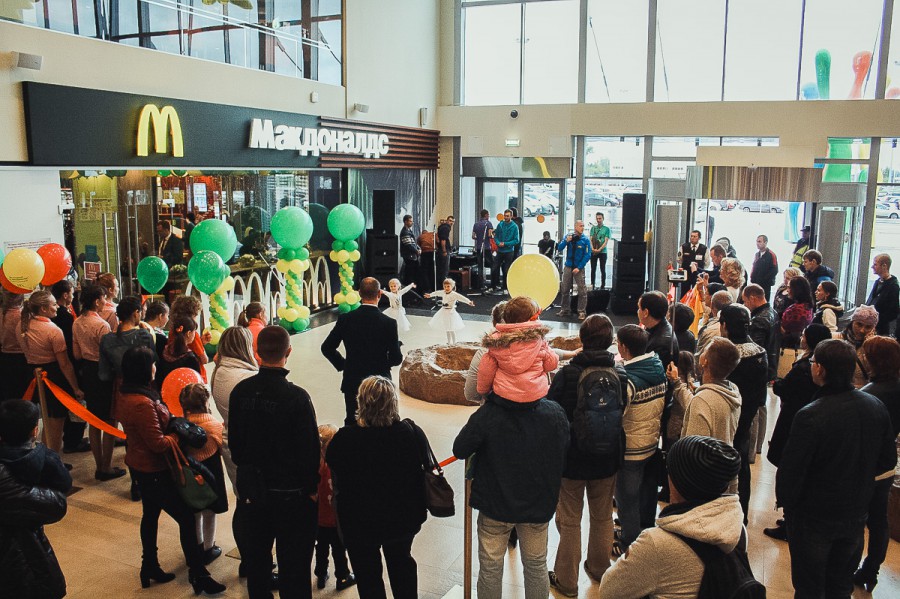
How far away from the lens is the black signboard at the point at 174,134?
794 cm

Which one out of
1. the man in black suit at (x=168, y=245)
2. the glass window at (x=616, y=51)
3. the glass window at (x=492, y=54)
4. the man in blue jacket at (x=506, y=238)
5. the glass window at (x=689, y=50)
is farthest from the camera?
the glass window at (x=492, y=54)

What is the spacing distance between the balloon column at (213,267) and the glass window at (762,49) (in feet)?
34.0

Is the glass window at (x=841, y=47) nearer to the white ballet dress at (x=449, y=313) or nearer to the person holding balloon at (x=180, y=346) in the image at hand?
the white ballet dress at (x=449, y=313)

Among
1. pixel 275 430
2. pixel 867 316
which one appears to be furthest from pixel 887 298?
pixel 275 430

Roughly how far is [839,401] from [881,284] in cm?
583

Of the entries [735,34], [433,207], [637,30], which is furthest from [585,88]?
[433,207]

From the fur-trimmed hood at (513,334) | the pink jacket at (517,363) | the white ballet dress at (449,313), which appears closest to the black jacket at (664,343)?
the pink jacket at (517,363)

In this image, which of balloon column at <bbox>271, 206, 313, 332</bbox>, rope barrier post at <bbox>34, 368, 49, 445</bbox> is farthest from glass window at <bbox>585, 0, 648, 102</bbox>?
rope barrier post at <bbox>34, 368, 49, 445</bbox>

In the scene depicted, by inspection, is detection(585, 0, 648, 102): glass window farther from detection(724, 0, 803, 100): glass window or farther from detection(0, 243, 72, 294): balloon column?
detection(0, 243, 72, 294): balloon column

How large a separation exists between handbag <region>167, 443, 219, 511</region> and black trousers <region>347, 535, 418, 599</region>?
1.17 m

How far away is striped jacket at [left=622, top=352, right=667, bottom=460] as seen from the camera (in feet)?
13.4

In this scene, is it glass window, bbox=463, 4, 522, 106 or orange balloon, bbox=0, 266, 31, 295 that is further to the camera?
glass window, bbox=463, 4, 522, 106

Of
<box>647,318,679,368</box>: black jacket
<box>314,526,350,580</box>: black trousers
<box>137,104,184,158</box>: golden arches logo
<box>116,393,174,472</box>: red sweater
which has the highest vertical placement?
<box>137,104,184,158</box>: golden arches logo

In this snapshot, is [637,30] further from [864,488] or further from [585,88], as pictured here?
[864,488]
